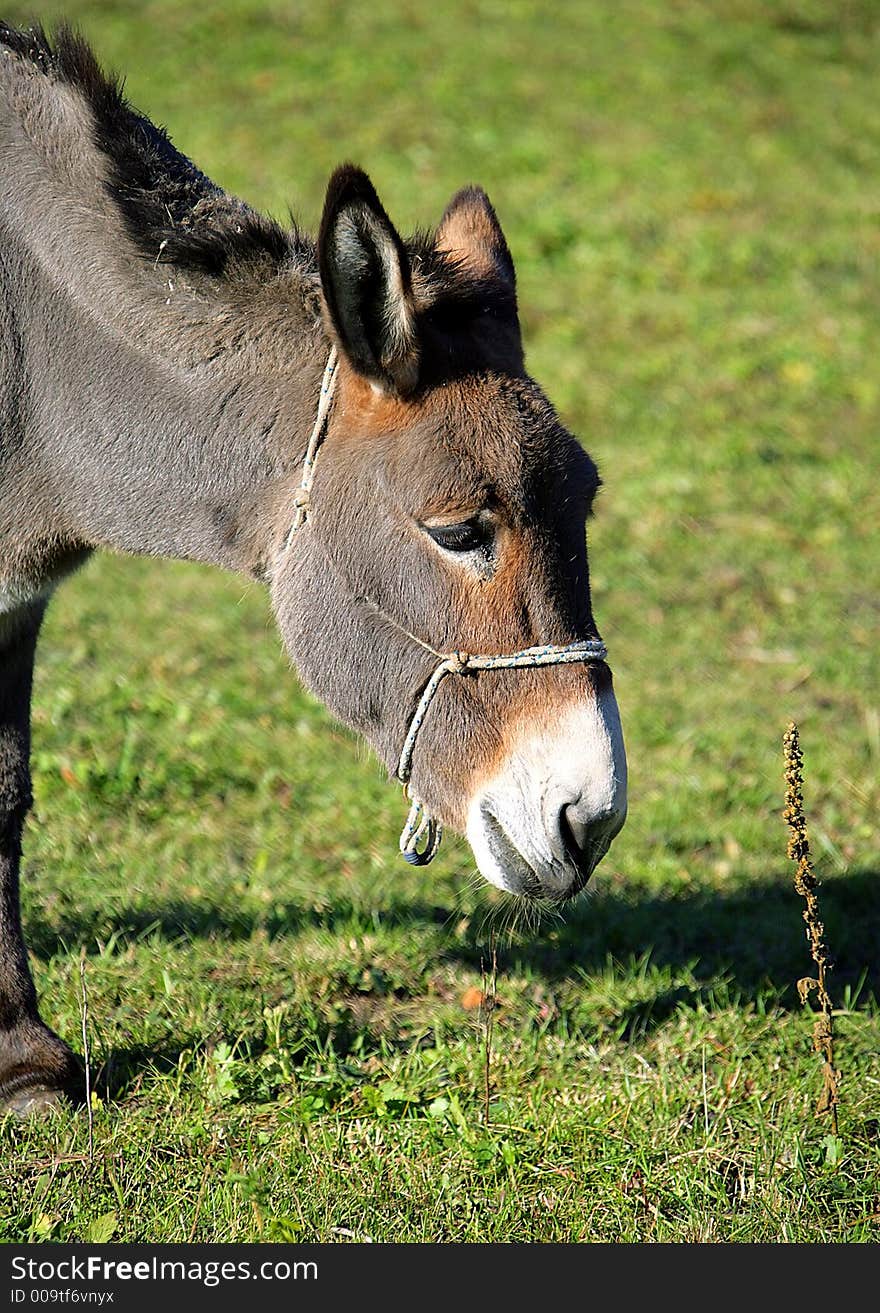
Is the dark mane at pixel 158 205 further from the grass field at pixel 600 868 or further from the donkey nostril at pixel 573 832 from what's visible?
the donkey nostril at pixel 573 832

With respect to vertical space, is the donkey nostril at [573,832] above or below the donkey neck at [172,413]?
below

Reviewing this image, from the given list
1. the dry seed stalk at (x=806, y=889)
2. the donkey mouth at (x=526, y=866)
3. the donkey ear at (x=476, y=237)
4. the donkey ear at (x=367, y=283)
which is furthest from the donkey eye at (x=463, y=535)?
the dry seed stalk at (x=806, y=889)

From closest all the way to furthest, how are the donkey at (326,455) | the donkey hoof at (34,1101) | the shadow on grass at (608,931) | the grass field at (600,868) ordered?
the donkey at (326,455) → the grass field at (600,868) → the donkey hoof at (34,1101) → the shadow on grass at (608,931)

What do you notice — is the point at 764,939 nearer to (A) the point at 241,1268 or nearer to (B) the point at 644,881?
(B) the point at 644,881

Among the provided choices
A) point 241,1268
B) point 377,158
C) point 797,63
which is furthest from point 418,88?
point 241,1268

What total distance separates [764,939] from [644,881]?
0.55 m

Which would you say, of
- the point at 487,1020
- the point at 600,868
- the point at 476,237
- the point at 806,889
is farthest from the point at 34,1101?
the point at 476,237

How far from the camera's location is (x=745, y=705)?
632 cm

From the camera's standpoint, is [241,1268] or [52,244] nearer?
[241,1268]

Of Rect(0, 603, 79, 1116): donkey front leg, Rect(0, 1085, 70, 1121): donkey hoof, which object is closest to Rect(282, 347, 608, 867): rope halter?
Rect(0, 603, 79, 1116): donkey front leg

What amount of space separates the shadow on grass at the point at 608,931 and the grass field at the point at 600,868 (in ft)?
0.05

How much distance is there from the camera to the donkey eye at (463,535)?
289 centimetres

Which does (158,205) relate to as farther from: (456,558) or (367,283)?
(456,558)

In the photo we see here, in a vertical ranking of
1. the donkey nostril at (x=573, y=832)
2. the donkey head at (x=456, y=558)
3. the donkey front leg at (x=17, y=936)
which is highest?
the donkey head at (x=456, y=558)
